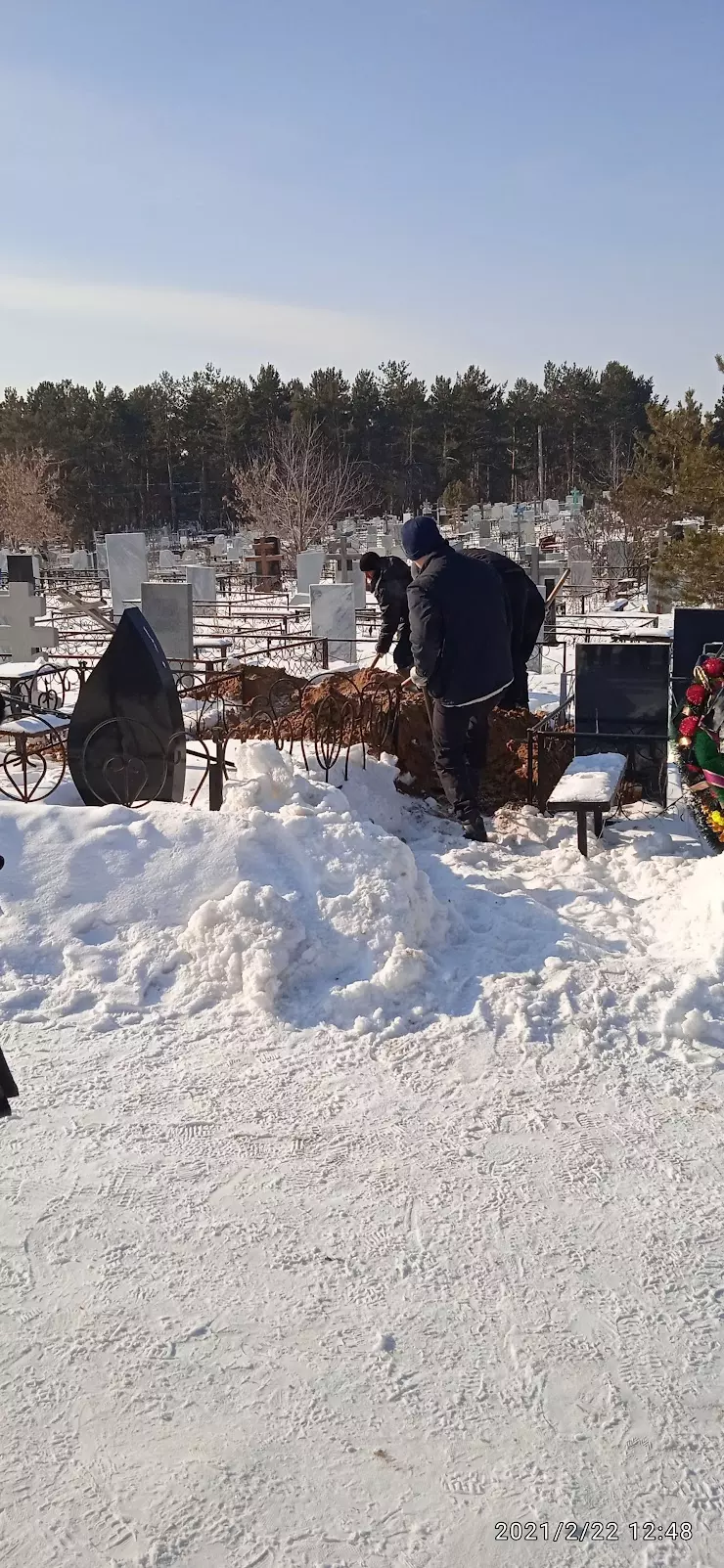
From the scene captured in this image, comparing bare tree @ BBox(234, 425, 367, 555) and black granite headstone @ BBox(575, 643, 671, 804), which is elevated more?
bare tree @ BBox(234, 425, 367, 555)

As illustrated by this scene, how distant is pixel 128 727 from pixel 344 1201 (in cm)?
376

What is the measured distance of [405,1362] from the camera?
241cm

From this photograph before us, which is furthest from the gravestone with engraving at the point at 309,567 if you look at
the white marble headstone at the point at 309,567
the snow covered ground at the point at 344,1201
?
the snow covered ground at the point at 344,1201

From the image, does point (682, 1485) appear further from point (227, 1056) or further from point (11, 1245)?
point (227, 1056)

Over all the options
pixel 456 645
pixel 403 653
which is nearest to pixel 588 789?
pixel 456 645

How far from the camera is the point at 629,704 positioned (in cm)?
736

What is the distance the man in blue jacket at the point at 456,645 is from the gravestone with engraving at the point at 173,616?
5510 mm

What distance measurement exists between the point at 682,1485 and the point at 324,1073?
5.89ft

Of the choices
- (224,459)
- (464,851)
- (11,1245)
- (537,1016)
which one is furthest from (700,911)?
(224,459)

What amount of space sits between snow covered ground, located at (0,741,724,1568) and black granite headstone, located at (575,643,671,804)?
2103 mm

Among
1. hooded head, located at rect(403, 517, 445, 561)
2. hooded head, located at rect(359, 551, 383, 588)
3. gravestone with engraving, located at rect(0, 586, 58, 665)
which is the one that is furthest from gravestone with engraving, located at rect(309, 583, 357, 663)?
hooded head, located at rect(403, 517, 445, 561)

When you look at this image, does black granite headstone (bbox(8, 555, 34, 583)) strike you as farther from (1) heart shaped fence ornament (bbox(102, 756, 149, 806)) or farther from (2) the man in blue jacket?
(2) the man in blue jacket

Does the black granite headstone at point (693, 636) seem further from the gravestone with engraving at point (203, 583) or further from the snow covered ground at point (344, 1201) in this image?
the gravestone with engraving at point (203, 583)

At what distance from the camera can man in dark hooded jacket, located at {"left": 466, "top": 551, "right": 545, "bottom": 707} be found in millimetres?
7523
